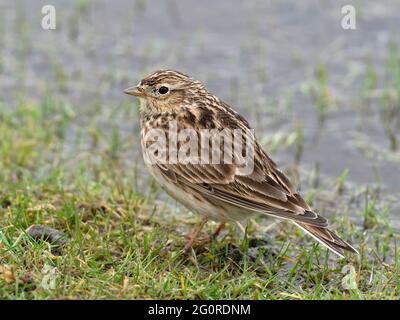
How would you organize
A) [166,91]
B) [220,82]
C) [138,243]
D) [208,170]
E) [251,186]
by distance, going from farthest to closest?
[220,82]
[166,91]
[138,243]
[208,170]
[251,186]

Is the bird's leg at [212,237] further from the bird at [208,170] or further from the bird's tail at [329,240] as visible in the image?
the bird's tail at [329,240]

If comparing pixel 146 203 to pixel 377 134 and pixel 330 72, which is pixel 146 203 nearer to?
pixel 377 134

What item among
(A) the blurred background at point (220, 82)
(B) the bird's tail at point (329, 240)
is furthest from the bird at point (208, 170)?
(A) the blurred background at point (220, 82)

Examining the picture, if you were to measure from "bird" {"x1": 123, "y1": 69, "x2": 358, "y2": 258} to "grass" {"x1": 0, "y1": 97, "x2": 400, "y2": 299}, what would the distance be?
37 centimetres

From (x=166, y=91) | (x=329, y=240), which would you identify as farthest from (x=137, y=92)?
(x=329, y=240)

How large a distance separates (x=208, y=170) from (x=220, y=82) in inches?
202

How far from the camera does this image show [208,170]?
287 inches

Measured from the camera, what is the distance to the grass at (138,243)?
6453 mm

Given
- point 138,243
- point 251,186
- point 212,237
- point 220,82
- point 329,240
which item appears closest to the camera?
point 329,240

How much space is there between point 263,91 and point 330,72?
3.74ft

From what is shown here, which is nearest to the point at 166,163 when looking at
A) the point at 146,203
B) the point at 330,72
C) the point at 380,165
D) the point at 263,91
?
the point at 146,203

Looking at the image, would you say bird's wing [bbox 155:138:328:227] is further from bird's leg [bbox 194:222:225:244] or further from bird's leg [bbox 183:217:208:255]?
bird's leg [bbox 194:222:225:244]

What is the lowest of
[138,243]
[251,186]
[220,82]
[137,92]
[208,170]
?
[138,243]

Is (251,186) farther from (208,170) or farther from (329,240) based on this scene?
(329,240)
